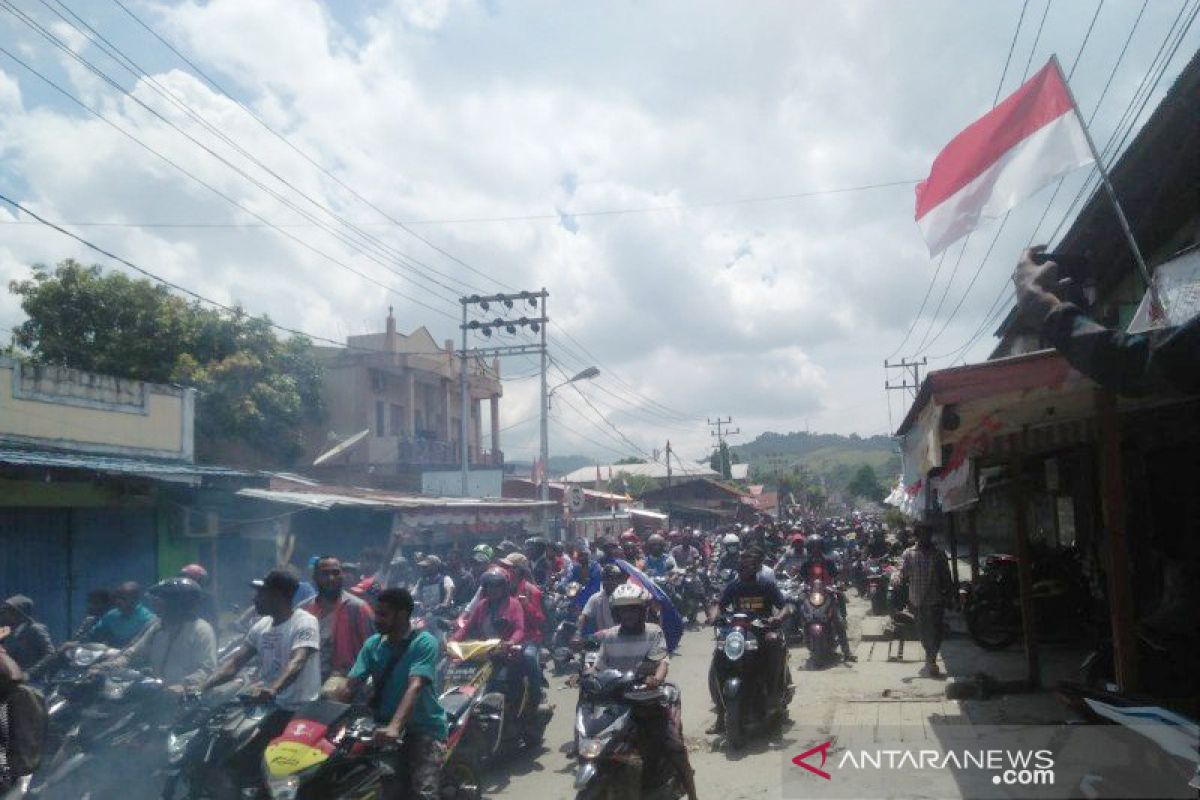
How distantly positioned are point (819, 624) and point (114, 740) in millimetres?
8564

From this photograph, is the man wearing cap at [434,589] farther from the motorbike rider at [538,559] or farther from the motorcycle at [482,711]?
the motorcycle at [482,711]

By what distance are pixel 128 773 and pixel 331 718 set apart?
2.37 metres

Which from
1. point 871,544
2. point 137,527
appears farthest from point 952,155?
point 871,544

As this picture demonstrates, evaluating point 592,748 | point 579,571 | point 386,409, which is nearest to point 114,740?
point 592,748

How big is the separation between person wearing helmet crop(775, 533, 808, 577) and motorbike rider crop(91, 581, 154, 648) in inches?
349

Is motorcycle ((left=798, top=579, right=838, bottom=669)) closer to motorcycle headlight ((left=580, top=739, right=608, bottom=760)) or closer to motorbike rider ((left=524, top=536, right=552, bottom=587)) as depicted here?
motorbike rider ((left=524, top=536, right=552, bottom=587))

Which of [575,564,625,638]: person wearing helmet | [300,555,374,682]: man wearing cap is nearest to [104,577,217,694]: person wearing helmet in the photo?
[300,555,374,682]: man wearing cap

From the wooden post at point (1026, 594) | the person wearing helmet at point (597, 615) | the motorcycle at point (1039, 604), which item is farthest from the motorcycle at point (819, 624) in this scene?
the person wearing helmet at point (597, 615)

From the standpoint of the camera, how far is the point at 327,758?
14.5ft

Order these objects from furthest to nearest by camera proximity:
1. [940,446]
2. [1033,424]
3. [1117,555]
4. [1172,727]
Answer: [1033,424] < [940,446] < [1117,555] < [1172,727]

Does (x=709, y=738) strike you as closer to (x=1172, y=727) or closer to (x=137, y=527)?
(x=1172, y=727)

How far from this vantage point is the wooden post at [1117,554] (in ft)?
18.7

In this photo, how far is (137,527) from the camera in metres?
14.0

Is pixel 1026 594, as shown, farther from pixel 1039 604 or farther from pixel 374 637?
pixel 374 637
